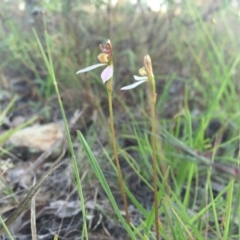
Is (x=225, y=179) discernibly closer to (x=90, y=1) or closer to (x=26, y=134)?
(x=26, y=134)

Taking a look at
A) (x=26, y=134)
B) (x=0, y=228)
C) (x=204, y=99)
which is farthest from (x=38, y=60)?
(x=0, y=228)

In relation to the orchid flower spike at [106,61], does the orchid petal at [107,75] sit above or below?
below

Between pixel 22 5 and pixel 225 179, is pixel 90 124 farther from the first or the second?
pixel 22 5

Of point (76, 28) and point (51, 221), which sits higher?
point (76, 28)

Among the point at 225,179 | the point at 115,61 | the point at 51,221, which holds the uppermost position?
the point at 115,61

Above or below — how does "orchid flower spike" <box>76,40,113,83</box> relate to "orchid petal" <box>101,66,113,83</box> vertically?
above

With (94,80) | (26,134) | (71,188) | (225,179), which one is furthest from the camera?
(94,80)

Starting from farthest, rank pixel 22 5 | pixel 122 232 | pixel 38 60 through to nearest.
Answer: pixel 22 5, pixel 38 60, pixel 122 232

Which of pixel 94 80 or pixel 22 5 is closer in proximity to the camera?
pixel 94 80

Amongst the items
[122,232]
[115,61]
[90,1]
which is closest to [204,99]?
[115,61]
